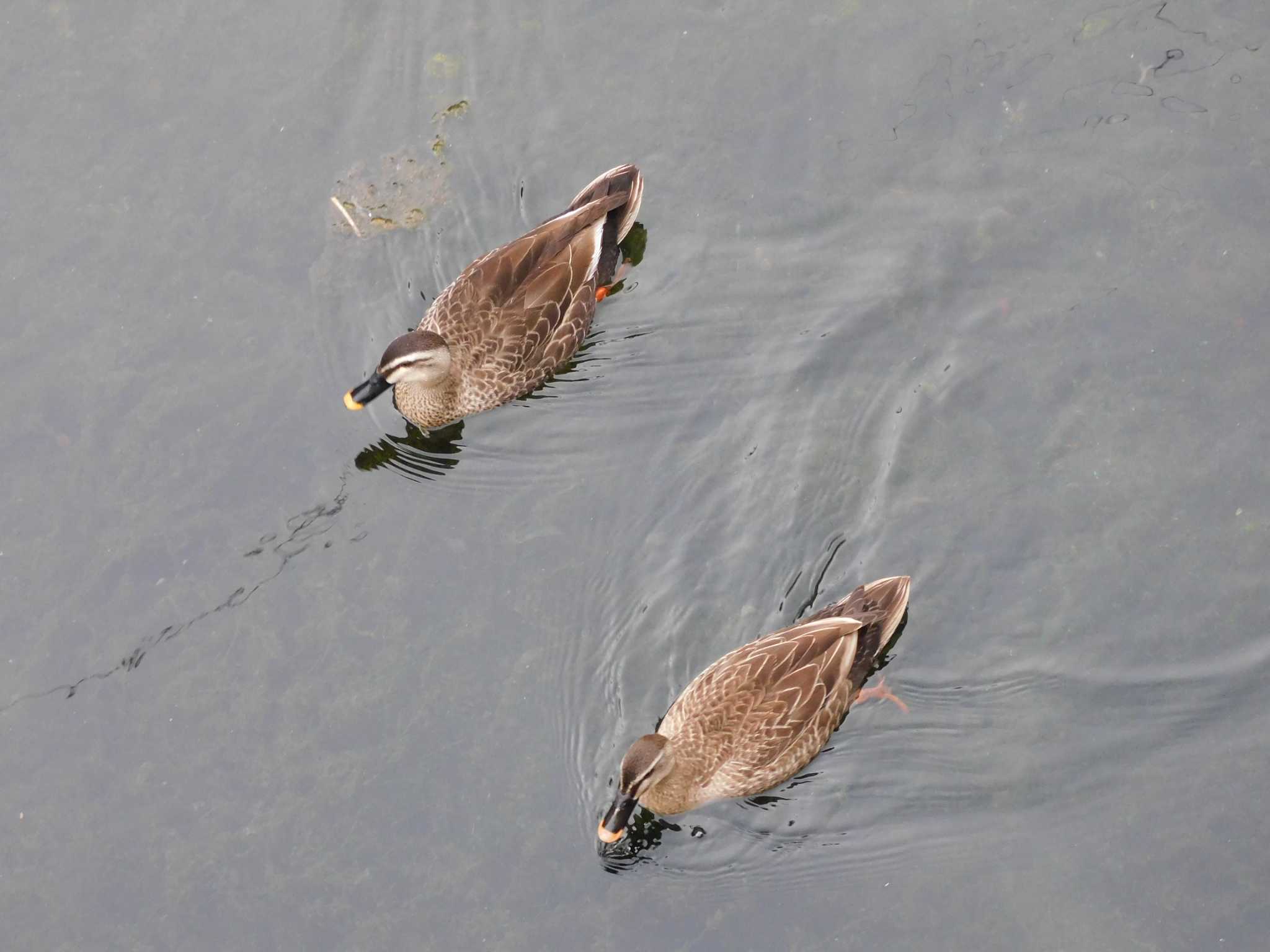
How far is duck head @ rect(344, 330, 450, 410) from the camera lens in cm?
895

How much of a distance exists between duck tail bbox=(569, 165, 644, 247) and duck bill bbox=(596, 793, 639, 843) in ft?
13.3

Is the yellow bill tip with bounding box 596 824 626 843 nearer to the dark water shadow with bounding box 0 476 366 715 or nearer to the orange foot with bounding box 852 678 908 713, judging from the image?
the orange foot with bounding box 852 678 908 713

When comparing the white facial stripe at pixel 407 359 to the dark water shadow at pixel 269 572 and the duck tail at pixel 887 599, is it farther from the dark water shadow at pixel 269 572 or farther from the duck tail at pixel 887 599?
the duck tail at pixel 887 599

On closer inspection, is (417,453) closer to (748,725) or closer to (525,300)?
(525,300)

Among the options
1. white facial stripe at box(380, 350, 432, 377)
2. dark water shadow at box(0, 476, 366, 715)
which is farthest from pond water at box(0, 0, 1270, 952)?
white facial stripe at box(380, 350, 432, 377)

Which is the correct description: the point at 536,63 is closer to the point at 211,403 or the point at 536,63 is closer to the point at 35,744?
the point at 211,403

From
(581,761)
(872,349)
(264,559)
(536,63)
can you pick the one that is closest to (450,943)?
(581,761)

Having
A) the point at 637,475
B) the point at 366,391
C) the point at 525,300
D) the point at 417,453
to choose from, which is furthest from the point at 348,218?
the point at 637,475

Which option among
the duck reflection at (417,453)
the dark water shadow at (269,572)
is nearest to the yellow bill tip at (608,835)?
the dark water shadow at (269,572)

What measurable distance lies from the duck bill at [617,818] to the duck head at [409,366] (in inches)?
127

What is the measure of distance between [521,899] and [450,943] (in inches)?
18.6

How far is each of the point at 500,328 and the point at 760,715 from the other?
129 inches

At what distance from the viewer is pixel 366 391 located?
9133 millimetres

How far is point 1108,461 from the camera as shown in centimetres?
863
